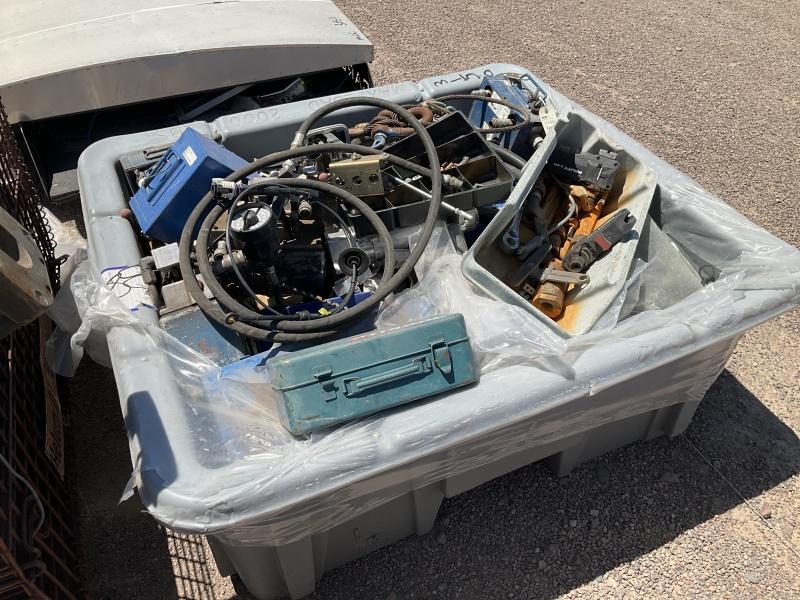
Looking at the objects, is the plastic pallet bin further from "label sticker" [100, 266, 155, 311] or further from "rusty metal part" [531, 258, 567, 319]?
"rusty metal part" [531, 258, 567, 319]

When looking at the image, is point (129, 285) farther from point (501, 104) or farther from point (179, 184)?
point (501, 104)

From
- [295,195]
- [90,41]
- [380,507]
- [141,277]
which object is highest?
[90,41]

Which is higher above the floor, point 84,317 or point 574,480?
point 84,317

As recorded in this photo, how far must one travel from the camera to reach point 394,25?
478cm

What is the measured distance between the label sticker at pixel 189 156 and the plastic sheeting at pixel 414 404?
45 cm

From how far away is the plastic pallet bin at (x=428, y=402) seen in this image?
4.26 ft

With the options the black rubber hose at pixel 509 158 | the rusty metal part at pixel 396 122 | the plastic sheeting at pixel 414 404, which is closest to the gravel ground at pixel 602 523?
the plastic sheeting at pixel 414 404

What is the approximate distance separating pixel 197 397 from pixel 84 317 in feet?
1.42

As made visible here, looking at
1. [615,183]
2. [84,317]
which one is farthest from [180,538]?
[615,183]

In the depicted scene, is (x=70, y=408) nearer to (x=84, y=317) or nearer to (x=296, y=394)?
(x=84, y=317)

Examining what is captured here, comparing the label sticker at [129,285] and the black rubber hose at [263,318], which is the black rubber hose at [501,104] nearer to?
the black rubber hose at [263,318]

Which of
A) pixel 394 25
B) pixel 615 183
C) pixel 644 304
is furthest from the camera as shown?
pixel 394 25

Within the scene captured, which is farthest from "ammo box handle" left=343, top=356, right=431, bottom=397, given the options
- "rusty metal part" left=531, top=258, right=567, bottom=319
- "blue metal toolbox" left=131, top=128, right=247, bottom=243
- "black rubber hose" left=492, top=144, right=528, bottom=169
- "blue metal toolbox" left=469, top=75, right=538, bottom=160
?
"blue metal toolbox" left=469, top=75, right=538, bottom=160

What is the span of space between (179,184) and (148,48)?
1.02 meters
